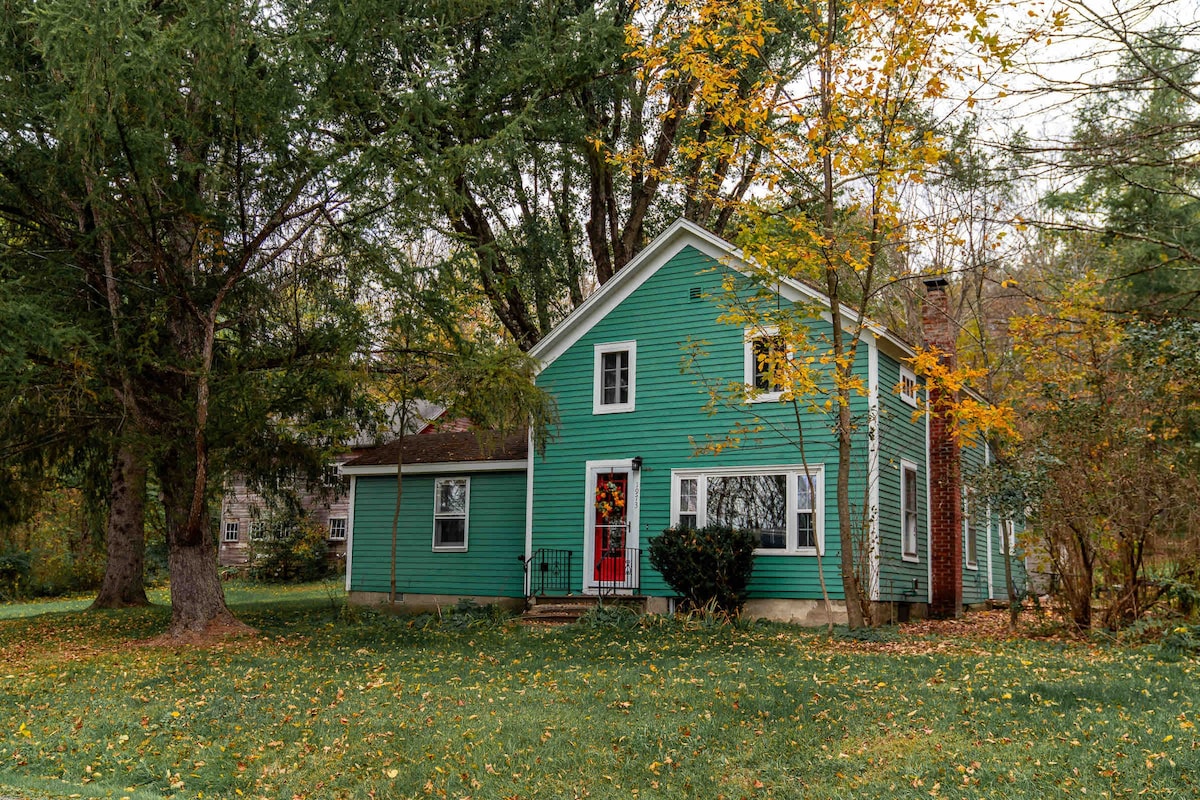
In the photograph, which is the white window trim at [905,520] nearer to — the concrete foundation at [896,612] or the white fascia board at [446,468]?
the concrete foundation at [896,612]

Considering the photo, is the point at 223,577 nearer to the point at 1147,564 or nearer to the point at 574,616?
the point at 574,616

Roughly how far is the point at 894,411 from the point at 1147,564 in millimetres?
5372

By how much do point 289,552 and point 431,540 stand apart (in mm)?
12391

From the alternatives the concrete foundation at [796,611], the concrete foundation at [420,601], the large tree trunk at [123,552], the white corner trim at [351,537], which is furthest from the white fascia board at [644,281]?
the large tree trunk at [123,552]

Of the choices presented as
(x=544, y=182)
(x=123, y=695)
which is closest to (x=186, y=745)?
(x=123, y=695)

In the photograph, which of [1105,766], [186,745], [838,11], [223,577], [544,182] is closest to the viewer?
[1105,766]

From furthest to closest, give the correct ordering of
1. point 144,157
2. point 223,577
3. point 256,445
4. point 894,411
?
point 223,577 → point 894,411 → point 256,445 → point 144,157

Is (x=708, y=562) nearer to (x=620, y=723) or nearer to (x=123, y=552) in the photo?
(x=620, y=723)

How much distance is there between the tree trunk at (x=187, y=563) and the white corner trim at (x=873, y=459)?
9564mm

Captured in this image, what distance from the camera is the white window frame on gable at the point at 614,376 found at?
60.0ft

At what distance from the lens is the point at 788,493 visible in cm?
1653

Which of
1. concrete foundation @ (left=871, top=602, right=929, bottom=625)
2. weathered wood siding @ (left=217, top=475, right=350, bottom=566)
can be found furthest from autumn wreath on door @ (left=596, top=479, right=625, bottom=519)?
weathered wood siding @ (left=217, top=475, right=350, bottom=566)

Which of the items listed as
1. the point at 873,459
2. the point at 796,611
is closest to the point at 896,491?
the point at 873,459

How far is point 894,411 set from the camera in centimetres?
1747
